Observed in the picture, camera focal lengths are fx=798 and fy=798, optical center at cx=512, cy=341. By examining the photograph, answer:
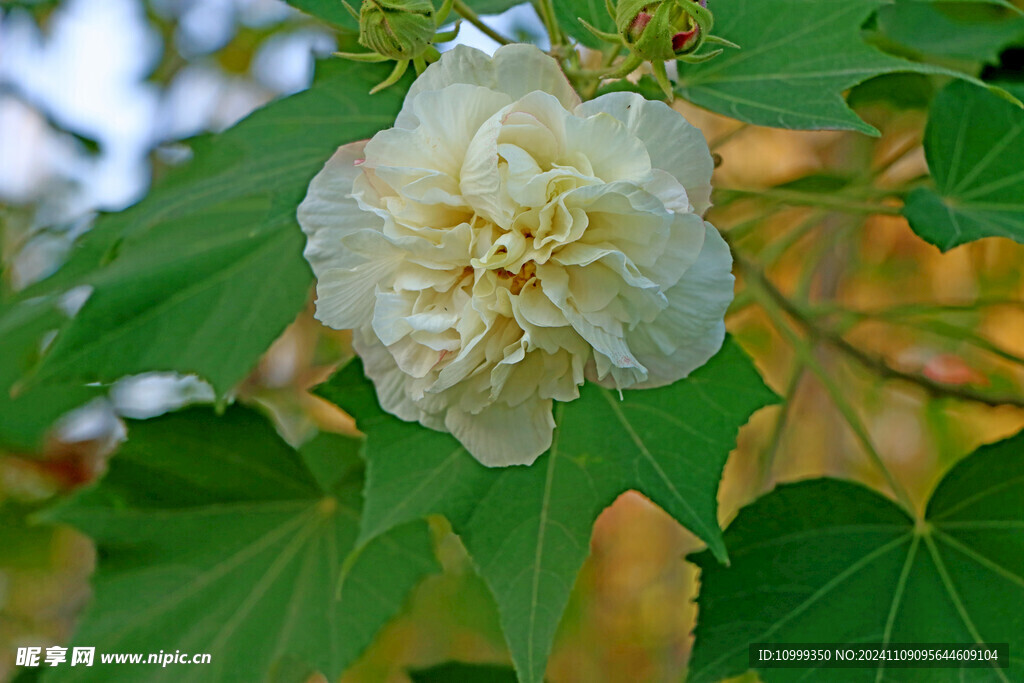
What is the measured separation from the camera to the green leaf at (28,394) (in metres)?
0.87

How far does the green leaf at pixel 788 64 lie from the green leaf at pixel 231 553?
1.46 feet

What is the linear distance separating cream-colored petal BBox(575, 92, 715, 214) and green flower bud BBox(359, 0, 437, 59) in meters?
0.11

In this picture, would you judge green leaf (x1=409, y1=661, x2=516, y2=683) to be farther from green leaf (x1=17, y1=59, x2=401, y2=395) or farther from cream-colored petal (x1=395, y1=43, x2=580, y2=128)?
cream-colored petal (x1=395, y1=43, x2=580, y2=128)

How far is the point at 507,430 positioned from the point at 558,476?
11 centimetres

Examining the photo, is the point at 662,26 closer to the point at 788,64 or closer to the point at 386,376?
the point at 788,64

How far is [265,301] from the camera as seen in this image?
0.67 m

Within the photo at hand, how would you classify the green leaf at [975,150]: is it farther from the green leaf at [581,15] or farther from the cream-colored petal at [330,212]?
the cream-colored petal at [330,212]

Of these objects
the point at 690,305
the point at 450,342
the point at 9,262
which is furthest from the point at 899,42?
the point at 9,262

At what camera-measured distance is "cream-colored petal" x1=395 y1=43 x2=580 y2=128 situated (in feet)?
1.49

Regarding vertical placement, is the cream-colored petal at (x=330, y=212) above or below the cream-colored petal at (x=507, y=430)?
above

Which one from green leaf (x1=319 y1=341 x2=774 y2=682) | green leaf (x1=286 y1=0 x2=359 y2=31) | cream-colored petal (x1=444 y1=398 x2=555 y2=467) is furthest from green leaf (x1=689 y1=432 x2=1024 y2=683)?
green leaf (x1=286 y1=0 x2=359 y2=31)

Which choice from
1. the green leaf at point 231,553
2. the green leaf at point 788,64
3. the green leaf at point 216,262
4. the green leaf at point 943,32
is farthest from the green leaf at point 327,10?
the green leaf at point 943,32

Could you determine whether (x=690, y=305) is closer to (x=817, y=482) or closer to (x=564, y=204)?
(x=564, y=204)

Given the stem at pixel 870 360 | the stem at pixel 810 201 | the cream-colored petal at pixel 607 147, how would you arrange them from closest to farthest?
the cream-colored petal at pixel 607 147 < the stem at pixel 810 201 < the stem at pixel 870 360
